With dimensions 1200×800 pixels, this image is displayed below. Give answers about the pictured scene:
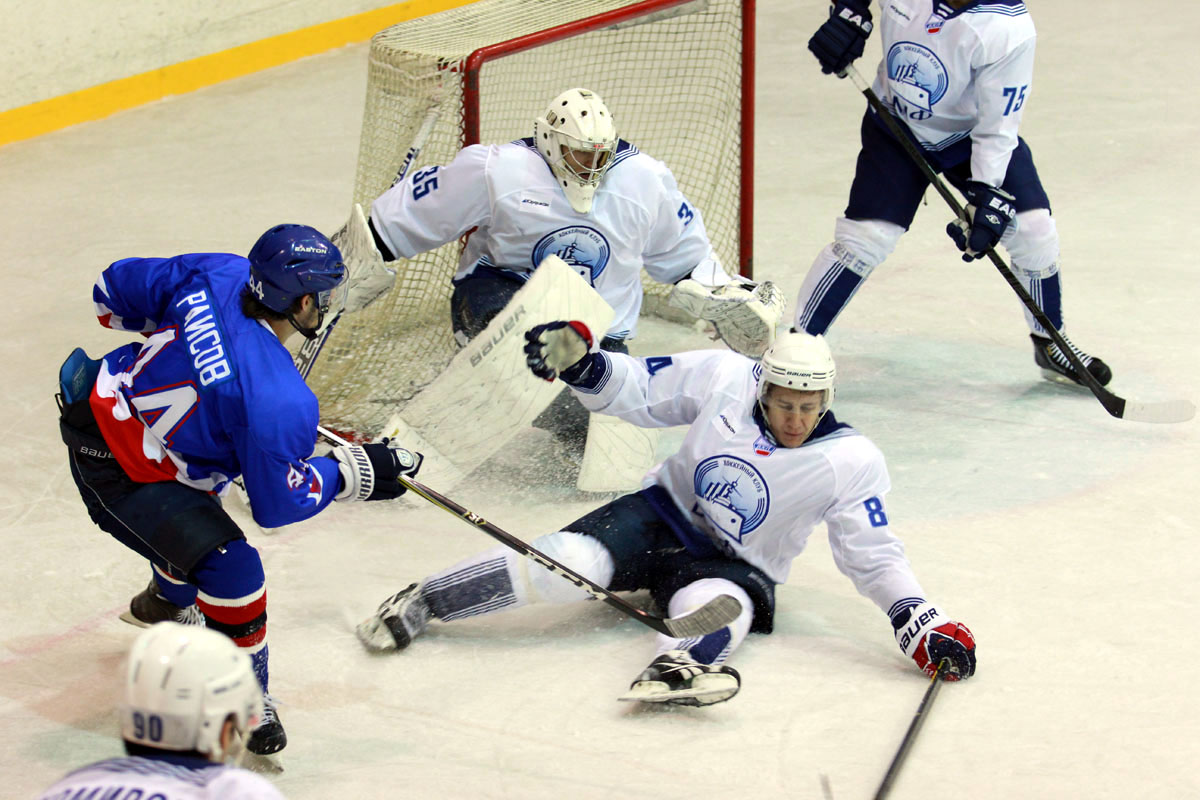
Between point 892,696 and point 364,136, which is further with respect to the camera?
point 364,136

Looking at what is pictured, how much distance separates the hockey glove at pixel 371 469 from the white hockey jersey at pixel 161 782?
3.70 feet

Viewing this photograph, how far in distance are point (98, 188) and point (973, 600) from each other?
4007 millimetres

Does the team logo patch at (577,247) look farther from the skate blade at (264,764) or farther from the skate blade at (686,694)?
the skate blade at (264,764)

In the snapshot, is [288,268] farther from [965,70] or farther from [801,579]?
[965,70]

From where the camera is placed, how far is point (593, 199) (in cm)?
367

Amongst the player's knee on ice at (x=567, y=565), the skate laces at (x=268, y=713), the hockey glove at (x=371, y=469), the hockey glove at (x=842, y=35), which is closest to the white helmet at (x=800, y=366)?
the player's knee on ice at (x=567, y=565)

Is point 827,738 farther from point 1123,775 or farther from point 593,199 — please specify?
point 593,199

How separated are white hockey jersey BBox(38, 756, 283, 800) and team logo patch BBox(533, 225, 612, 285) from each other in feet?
7.61

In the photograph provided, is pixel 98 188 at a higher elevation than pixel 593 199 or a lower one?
lower

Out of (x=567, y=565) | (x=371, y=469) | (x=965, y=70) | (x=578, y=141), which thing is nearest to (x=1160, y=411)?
(x=965, y=70)

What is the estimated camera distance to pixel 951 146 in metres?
4.11

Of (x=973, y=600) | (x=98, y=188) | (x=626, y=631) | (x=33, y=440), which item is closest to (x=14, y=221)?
(x=98, y=188)

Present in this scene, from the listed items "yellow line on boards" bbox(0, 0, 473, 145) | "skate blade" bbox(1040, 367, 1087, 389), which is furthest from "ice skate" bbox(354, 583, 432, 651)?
"yellow line on boards" bbox(0, 0, 473, 145)

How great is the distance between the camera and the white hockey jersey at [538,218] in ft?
11.9
